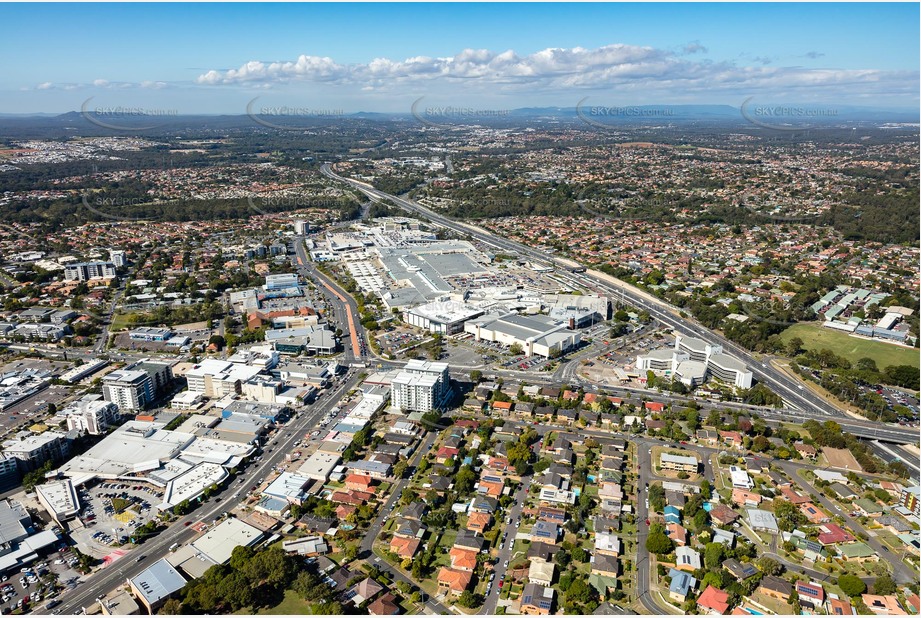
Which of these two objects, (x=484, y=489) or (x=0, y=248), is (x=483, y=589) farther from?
(x=0, y=248)

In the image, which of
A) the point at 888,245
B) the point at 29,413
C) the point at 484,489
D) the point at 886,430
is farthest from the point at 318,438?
the point at 888,245

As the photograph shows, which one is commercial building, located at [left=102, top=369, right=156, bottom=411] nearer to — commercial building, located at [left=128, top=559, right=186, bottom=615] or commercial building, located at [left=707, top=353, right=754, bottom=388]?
commercial building, located at [left=128, top=559, right=186, bottom=615]

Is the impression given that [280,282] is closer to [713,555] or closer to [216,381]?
[216,381]

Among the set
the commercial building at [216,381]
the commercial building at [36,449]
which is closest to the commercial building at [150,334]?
the commercial building at [216,381]

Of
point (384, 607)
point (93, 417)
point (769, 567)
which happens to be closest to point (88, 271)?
point (93, 417)

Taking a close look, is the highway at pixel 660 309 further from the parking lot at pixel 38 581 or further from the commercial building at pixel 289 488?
the parking lot at pixel 38 581

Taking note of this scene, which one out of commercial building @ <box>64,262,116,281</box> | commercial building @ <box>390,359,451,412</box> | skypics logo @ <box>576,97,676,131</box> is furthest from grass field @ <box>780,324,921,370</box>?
skypics logo @ <box>576,97,676,131</box>
